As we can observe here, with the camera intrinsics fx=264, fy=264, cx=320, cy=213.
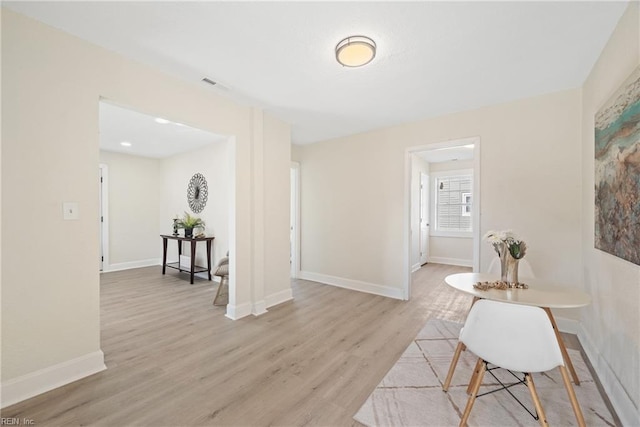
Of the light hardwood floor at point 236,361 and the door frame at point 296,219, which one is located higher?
the door frame at point 296,219

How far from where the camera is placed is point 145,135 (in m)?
4.34

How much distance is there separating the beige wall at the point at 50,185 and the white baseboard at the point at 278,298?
175cm

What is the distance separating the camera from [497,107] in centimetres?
310

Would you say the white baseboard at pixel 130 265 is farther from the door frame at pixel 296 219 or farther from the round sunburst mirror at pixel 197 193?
the door frame at pixel 296 219

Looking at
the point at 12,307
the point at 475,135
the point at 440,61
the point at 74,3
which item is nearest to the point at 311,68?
the point at 440,61

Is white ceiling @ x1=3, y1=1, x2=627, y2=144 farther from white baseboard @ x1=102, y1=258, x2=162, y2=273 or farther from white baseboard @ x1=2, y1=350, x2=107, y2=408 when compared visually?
white baseboard @ x1=102, y1=258, x2=162, y2=273

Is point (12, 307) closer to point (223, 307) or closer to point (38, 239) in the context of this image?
point (38, 239)

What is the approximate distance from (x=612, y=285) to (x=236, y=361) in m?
2.86

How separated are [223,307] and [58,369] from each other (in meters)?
1.68

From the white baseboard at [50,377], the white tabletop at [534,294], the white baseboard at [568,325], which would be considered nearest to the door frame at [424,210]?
the white baseboard at [568,325]

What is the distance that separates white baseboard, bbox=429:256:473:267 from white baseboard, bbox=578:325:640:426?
3.90 metres

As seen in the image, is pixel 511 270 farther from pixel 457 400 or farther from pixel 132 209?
pixel 132 209

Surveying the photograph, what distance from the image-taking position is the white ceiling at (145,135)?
11.5ft

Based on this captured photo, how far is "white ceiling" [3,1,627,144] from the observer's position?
1.66 metres
